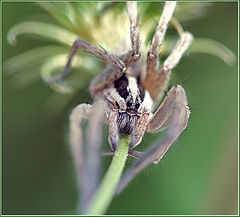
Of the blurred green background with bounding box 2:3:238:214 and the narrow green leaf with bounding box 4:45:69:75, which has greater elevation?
the narrow green leaf with bounding box 4:45:69:75

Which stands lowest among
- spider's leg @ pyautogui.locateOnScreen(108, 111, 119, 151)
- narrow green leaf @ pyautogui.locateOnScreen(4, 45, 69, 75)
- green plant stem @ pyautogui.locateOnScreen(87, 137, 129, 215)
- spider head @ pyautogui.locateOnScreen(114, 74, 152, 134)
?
green plant stem @ pyautogui.locateOnScreen(87, 137, 129, 215)

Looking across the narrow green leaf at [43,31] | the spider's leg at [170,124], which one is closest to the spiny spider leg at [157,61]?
the spider's leg at [170,124]

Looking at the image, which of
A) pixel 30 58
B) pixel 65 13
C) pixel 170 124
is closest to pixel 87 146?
pixel 170 124

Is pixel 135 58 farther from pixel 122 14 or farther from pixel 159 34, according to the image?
pixel 122 14

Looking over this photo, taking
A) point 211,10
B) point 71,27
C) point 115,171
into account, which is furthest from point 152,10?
point 115,171

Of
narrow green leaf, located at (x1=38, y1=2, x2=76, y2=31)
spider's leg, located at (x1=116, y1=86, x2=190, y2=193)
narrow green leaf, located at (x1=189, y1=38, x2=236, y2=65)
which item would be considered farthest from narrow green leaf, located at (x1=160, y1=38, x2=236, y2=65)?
spider's leg, located at (x1=116, y1=86, x2=190, y2=193)

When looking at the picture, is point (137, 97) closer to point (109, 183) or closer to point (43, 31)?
point (109, 183)

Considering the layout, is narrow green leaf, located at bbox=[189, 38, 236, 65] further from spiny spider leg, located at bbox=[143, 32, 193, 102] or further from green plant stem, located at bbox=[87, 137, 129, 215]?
green plant stem, located at bbox=[87, 137, 129, 215]

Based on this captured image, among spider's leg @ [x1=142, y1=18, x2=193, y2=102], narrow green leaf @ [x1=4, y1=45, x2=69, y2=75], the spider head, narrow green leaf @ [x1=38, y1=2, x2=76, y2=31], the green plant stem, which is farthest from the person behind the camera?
narrow green leaf @ [x1=4, y1=45, x2=69, y2=75]
